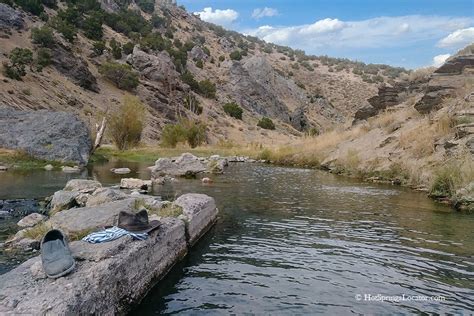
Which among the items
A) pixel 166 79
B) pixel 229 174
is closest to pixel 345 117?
pixel 166 79

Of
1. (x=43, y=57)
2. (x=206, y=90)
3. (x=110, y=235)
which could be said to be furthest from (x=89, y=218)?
(x=206, y=90)

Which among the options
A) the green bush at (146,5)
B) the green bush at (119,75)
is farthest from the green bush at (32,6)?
the green bush at (146,5)

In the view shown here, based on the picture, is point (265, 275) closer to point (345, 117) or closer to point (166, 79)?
point (166, 79)

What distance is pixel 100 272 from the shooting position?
591 centimetres

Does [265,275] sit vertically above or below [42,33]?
below

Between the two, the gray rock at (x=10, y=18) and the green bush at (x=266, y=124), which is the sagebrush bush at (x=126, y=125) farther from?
the green bush at (x=266, y=124)

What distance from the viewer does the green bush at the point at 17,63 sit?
160ft

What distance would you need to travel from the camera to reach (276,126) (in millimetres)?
77688

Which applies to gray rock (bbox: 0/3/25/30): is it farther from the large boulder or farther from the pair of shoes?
the pair of shoes

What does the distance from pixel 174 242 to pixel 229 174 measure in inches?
734

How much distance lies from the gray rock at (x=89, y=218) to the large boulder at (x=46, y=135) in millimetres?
21775

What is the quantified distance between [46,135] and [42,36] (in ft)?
98.1

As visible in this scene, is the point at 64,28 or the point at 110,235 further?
the point at 64,28

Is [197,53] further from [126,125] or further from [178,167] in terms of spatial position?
[178,167]
